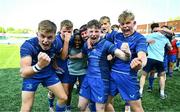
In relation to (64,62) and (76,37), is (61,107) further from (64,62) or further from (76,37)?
(76,37)

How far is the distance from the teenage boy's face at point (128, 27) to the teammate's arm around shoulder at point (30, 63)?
4.66 feet

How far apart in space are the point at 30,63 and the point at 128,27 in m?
1.66

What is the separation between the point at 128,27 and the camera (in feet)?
17.3

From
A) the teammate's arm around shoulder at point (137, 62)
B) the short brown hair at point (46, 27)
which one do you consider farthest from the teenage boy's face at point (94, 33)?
the teammate's arm around shoulder at point (137, 62)

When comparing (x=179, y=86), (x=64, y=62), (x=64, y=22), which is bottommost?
(x=179, y=86)

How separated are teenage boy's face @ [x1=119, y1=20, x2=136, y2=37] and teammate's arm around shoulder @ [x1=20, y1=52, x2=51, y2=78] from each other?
1.42m

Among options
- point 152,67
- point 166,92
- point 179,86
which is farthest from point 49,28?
point 179,86

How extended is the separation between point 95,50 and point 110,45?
0.29 meters

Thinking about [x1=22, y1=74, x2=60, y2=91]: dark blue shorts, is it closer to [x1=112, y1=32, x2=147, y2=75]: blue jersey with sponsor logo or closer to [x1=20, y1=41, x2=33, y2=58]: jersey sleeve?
[x1=20, y1=41, x2=33, y2=58]: jersey sleeve

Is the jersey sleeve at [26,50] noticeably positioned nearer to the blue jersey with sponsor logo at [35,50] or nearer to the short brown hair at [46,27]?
the blue jersey with sponsor logo at [35,50]

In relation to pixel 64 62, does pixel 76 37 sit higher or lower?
higher

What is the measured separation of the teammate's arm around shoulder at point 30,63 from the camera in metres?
4.49

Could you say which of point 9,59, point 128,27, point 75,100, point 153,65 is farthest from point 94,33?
point 9,59

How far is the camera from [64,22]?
6273 mm
